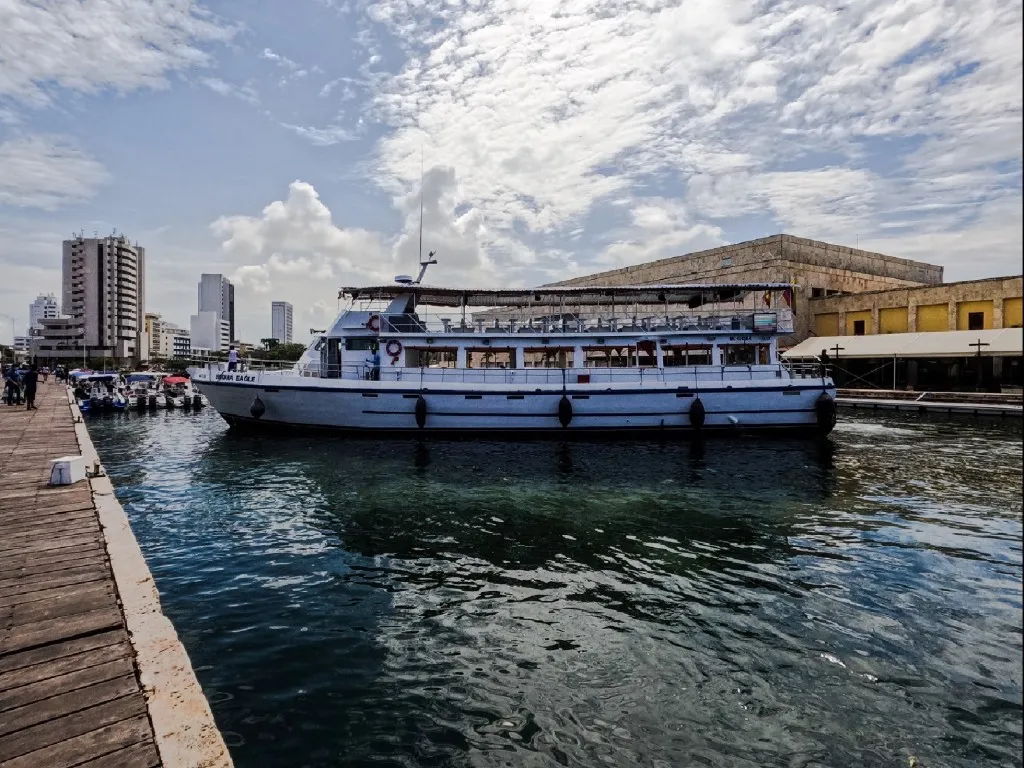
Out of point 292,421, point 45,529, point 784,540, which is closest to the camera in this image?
point 45,529

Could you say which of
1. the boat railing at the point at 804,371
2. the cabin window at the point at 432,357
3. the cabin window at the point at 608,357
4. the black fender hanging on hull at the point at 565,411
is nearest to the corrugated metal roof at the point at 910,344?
the boat railing at the point at 804,371

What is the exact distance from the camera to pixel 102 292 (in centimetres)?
12312

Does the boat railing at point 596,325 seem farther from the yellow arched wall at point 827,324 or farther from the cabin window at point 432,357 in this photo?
the yellow arched wall at point 827,324

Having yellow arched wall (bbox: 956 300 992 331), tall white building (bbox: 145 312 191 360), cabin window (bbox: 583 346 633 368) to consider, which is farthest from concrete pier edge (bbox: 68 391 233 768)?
tall white building (bbox: 145 312 191 360)

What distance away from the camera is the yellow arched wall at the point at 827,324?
153ft

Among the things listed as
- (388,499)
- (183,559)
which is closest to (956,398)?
(388,499)

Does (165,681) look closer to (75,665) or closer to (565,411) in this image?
(75,665)

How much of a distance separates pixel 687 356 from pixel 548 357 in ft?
22.1

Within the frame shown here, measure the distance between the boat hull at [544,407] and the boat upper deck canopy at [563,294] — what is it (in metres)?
4.30

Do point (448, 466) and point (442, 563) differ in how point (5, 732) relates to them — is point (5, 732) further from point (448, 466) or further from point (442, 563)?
point (448, 466)

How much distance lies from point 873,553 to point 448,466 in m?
11.8

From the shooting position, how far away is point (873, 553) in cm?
916

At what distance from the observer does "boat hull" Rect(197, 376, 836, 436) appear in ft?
77.9

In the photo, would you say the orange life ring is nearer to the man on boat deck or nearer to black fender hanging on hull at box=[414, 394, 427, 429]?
the man on boat deck
